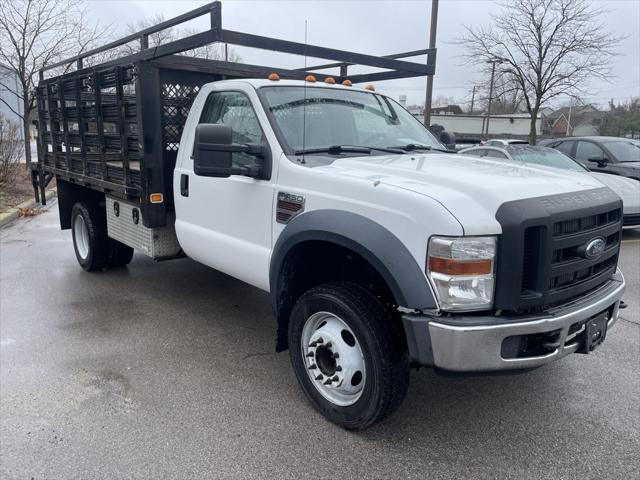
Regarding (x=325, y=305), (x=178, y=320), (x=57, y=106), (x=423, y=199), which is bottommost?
(x=178, y=320)

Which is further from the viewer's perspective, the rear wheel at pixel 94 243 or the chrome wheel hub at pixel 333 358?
the rear wheel at pixel 94 243

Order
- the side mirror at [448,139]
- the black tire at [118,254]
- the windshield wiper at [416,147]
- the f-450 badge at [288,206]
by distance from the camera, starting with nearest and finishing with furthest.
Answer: the f-450 badge at [288,206] < the windshield wiper at [416,147] < the side mirror at [448,139] < the black tire at [118,254]

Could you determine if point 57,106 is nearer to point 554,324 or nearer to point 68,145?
point 68,145

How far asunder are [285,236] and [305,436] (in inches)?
47.3

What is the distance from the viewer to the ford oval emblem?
9.63ft

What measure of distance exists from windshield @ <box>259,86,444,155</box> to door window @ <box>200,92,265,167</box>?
0.56ft

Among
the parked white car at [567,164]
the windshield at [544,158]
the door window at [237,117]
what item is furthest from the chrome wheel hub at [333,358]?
the windshield at [544,158]

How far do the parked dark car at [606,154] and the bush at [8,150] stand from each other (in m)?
12.0

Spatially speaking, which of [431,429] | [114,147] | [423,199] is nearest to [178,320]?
[114,147]

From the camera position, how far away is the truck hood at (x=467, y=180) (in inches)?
104

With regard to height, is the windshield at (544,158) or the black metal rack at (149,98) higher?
the black metal rack at (149,98)

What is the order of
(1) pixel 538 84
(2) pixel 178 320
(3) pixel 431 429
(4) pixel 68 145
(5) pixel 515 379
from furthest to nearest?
(1) pixel 538 84, (4) pixel 68 145, (2) pixel 178 320, (5) pixel 515 379, (3) pixel 431 429

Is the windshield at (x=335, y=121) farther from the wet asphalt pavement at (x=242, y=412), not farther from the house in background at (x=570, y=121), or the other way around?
the house in background at (x=570, y=121)

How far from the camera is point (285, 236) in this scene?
3367 mm
